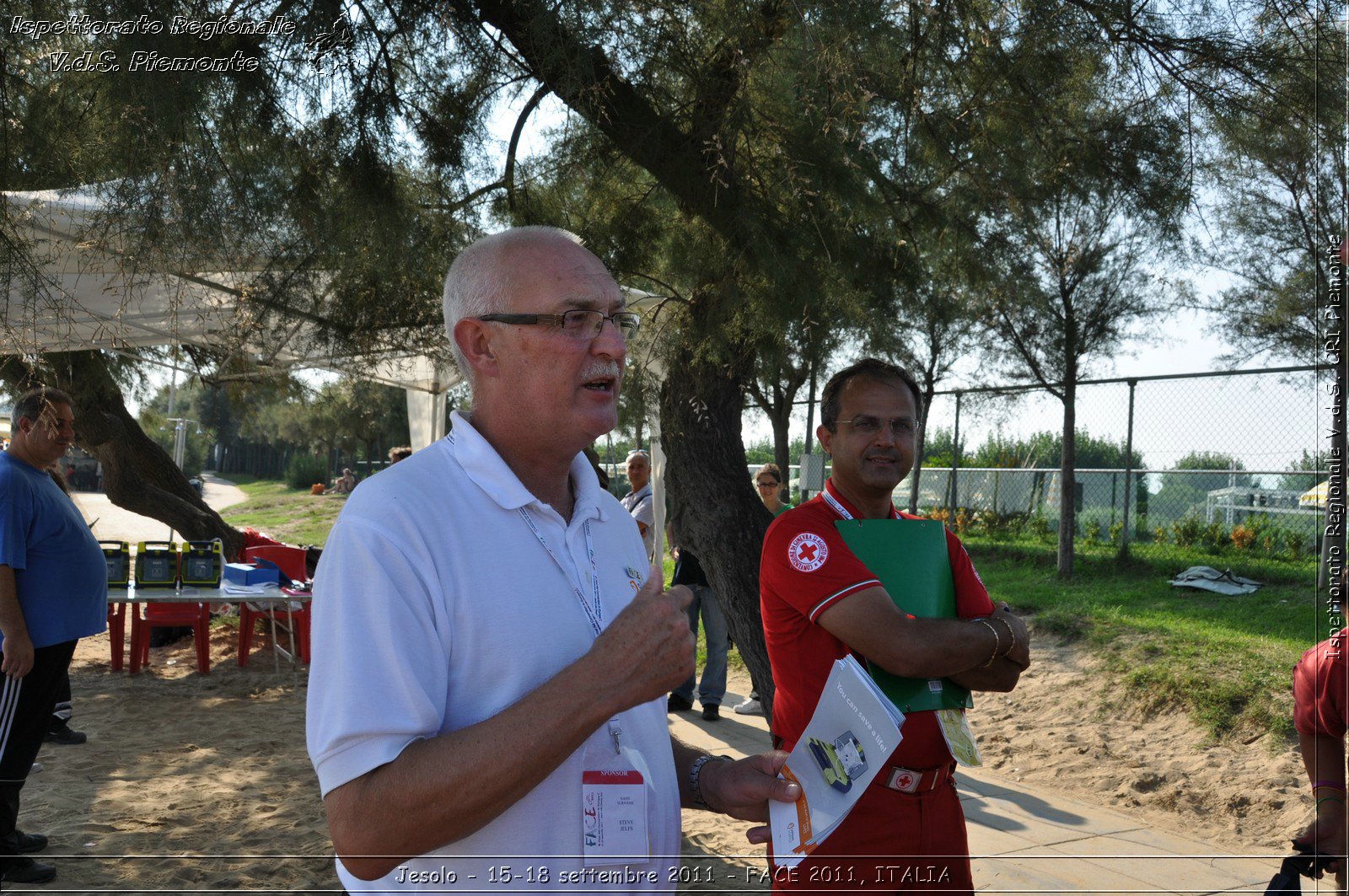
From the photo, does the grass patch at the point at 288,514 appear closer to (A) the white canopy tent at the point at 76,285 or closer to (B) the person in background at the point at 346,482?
(B) the person in background at the point at 346,482

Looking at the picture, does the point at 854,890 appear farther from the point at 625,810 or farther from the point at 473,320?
the point at 473,320

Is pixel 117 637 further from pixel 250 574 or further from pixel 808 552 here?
pixel 808 552

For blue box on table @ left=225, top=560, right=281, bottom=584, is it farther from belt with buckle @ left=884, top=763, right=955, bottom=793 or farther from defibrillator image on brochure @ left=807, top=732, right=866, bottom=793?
defibrillator image on brochure @ left=807, top=732, right=866, bottom=793

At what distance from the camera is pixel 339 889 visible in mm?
4500

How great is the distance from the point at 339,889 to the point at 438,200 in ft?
10.3

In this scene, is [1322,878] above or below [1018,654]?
below

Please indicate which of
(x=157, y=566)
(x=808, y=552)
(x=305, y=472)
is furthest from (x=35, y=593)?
(x=305, y=472)

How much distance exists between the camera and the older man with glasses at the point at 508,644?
1.36m

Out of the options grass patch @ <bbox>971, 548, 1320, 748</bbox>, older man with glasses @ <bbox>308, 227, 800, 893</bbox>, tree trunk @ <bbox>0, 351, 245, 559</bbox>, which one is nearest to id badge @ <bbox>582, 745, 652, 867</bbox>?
older man with glasses @ <bbox>308, 227, 800, 893</bbox>

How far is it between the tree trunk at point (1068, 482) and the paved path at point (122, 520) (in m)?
12.9

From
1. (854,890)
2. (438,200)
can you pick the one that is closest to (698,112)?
(438,200)

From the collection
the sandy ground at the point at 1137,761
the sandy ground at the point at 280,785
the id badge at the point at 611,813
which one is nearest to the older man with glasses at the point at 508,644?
the id badge at the point at 611,813

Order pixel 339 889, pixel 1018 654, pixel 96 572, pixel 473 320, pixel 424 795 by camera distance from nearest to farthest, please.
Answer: pixel 424 795
pixel 473 320
pixel 1018 654
pixel 339 889
pixel 96 572

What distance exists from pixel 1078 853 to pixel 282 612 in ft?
28.7
